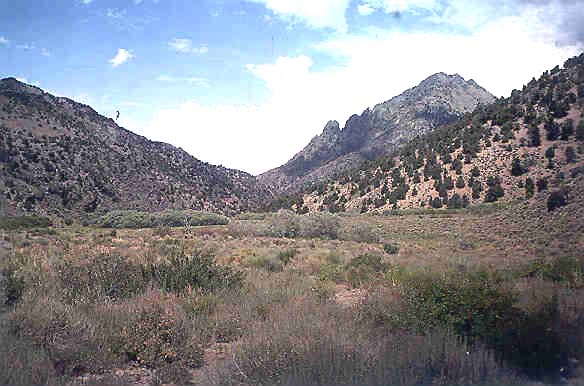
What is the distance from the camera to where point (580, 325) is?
8047 mm

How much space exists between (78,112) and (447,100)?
91.3 m

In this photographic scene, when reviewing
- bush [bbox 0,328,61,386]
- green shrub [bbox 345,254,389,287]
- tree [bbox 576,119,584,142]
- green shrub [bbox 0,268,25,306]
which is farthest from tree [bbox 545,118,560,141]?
bush [bbox 0,328,61,386]

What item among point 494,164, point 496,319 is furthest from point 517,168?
point 496,319

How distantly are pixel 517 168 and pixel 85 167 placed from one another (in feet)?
188

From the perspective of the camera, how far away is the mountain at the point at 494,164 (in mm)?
18125

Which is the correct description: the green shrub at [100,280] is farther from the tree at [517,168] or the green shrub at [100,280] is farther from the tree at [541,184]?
the tree at [517,168]

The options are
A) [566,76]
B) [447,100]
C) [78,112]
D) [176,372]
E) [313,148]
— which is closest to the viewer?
[176,372]

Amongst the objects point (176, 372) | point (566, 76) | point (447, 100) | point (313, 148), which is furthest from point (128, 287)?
point (313, 148)

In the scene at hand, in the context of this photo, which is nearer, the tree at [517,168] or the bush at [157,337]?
the bush at [157,337]

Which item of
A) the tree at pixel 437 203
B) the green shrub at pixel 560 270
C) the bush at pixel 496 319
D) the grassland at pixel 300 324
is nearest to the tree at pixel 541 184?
the grassland at pixel 300 324

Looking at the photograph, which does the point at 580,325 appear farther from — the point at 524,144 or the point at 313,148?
the point at 313,148

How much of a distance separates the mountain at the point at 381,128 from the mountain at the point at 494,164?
46.9 meters

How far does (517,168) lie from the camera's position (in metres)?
25.1

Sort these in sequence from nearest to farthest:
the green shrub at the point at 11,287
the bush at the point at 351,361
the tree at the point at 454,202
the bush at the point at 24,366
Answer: the bush at the point at 24,366
the bush at the point at 351,361
the green shrub at the point at 11,287
the tree at the point at 454,202
